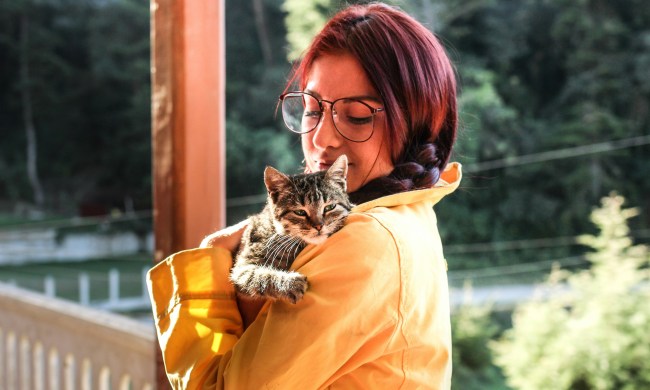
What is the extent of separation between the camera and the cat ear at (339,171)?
898 millimetres

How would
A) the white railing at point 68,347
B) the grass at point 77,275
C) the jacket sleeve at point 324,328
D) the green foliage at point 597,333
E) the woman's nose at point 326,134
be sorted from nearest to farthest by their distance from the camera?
the jacket sleeve at point 324,328
the woman's nose at point 326,134
the white railing at point 68,347
the green foliage at point 597,333
the grass at point 77,275

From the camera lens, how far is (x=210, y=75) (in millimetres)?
1430

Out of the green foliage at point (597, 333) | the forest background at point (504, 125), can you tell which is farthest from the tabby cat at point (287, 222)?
the forest background at point (504, 125)

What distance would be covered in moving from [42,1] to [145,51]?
1502 mm

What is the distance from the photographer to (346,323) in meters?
0.72

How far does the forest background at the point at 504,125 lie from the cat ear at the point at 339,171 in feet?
13.1

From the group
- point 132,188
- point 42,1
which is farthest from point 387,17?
point 42,1

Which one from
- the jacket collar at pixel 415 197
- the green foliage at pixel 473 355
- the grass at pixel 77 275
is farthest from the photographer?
the grass at pixel 77 275

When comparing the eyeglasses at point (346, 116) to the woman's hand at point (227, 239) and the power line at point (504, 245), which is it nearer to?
the woman's hand at point (227, 239)

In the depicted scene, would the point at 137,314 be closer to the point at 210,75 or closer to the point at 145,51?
the point at 145,51

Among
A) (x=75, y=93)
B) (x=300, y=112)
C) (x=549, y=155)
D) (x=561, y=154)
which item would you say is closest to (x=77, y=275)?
(x=75, y=93)

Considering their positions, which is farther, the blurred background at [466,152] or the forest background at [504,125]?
the forest background at [504,125]

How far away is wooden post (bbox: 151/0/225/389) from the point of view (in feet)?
4.58

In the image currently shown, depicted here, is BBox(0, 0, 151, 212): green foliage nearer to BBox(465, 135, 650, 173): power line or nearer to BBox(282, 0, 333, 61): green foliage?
BBox(282, 0, 333, 61): green foliage
